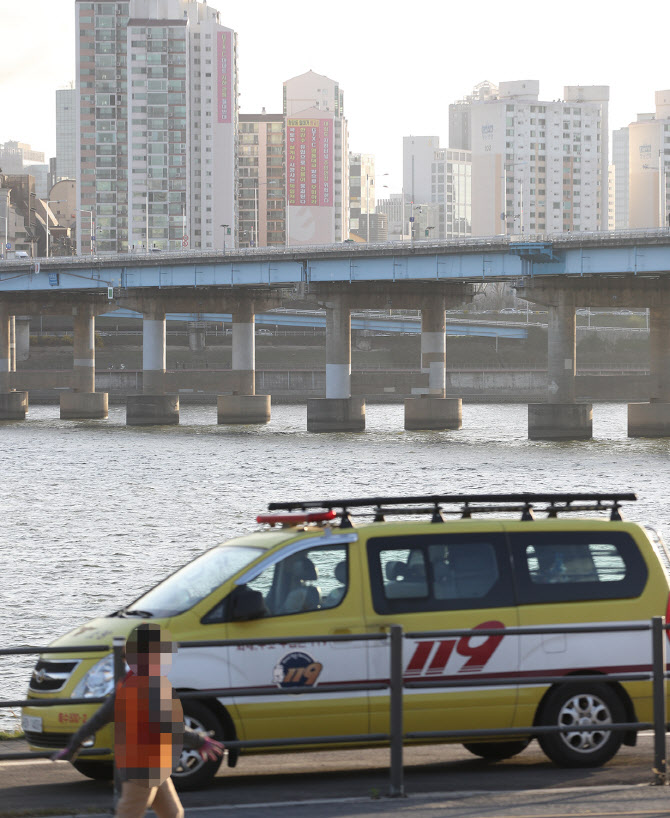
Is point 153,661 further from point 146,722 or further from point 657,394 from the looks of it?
point 657,394

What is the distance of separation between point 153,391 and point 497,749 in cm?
9054

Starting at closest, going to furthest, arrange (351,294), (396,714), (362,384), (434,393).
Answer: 1. (396,714)
2. (351,294)
3. (434,393)
4. (362,384)

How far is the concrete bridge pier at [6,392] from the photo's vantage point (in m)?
106

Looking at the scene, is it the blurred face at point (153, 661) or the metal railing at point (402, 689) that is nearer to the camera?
the blurred face at point (153, 661)

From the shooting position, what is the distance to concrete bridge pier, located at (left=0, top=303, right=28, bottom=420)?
105812 millimetres

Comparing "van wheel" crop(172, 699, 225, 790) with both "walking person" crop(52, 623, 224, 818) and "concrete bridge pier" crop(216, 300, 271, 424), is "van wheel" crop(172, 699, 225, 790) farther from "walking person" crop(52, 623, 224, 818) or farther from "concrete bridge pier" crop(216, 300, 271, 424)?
"concrete bridge pier" crop(216, 300, 271, 424)

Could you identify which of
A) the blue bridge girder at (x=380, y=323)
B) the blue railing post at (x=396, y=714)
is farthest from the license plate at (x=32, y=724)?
the blue bridge girder at (x=380, y=323)

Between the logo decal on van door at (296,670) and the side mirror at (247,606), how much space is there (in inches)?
16.3

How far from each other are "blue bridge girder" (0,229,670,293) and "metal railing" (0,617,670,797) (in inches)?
2526

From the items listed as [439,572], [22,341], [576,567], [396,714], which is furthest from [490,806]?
[22,341]

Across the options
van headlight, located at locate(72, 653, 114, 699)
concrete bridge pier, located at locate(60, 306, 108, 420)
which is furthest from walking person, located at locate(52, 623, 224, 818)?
concrete bridge pier, located at locate(60, 306, 108, 420)

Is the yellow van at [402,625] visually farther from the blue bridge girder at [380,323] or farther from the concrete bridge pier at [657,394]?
the blue bridge girder at [380,323]

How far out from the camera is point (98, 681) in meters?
10.3

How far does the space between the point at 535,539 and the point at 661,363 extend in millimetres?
77466
